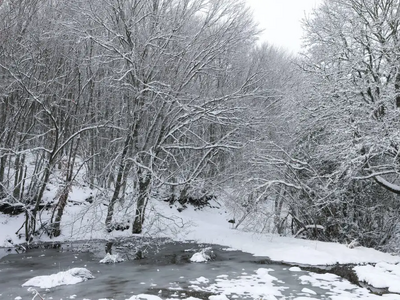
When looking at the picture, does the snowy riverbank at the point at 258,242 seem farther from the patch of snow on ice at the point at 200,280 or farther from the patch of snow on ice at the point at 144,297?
the patch of snow on ice at the point at 144,297

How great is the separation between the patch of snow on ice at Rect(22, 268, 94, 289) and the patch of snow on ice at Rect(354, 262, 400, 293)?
7434 mm

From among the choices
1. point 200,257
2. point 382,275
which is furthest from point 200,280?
point 382,275

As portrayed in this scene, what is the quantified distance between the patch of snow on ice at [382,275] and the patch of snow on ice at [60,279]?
7.43 m

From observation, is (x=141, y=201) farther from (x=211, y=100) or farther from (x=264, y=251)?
(x=264, y=251)

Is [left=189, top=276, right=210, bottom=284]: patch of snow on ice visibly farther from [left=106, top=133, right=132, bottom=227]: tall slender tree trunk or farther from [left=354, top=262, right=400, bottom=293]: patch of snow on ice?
[left=106, top=133, right=132, bottom=227]: tall slender tree trunk

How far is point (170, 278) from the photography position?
10.2 meters

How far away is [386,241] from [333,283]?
8.37 m

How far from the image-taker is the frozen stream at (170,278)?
862 centimetres

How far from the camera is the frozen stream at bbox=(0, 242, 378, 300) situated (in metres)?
8.62

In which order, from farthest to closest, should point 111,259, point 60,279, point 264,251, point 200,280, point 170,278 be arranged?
point 264,251
point 111,259
point 170,278
point 200,280
point 60,279

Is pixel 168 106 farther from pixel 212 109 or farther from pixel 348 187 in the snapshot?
pixel 348 187

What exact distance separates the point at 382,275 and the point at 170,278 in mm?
5744

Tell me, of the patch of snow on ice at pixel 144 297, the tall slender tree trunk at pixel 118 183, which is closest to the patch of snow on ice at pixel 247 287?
the patch of snow on ice at pixel 144 297

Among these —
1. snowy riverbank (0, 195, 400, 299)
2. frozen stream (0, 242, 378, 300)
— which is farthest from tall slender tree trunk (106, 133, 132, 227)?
frozen stream (0, 242, 378, 300)
